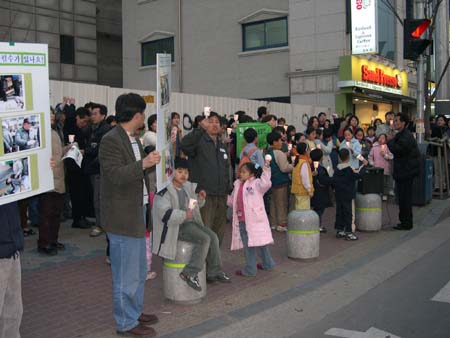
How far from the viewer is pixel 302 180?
28.4 ft

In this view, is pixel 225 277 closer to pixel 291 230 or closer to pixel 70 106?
pixel 291 230

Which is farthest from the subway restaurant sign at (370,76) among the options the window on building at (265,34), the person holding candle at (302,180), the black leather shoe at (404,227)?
the person holding candle at (302,180)

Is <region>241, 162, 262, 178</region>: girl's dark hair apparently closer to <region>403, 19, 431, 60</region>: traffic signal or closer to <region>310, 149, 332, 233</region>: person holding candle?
<region>310, 149, 332, 233</region>: person holding candle

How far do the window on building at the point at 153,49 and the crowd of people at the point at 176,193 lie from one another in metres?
15.3

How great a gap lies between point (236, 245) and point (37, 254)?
2952mm

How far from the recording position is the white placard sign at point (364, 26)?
65.1 ft

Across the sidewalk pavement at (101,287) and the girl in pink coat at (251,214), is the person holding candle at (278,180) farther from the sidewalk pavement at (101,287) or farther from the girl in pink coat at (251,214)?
the girl in pink coat at (251,214)

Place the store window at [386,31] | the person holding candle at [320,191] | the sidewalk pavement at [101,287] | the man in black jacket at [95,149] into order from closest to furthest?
1. the sidewalk pavement at [101,287]
2. the man in black jacket at [95,149]
3. the person holding candle at [320,191]
4. the store window at [386,31]

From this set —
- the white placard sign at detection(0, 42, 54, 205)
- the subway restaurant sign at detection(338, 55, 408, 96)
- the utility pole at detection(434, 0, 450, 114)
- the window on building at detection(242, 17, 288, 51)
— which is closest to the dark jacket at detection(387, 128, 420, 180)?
the white placard sign at detection(0, 42, 54, 205)

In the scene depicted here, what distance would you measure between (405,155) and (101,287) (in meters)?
6.30

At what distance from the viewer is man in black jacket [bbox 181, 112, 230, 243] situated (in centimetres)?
643

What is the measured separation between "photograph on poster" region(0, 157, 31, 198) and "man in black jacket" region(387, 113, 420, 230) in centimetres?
763

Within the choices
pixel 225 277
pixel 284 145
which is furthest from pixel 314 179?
pixel 225 277

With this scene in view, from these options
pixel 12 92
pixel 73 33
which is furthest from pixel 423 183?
pixel 73 33
